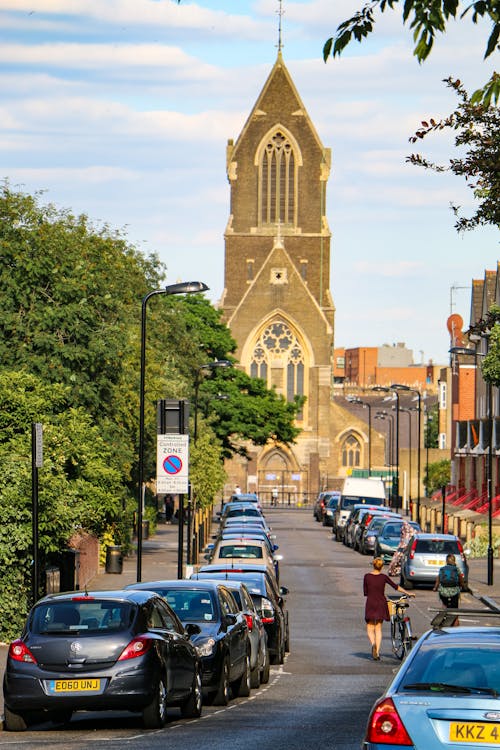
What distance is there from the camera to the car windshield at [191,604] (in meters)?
17.4

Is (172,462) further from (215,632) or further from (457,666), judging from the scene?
(457,666)

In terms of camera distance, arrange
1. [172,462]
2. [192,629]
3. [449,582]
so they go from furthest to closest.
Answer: [172,462] < [449,582] < [192,629]

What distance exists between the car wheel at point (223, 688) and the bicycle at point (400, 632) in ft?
21.4

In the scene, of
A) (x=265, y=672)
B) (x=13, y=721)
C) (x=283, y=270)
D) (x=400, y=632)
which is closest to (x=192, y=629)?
(x=13, y=721)

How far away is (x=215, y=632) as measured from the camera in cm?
1683

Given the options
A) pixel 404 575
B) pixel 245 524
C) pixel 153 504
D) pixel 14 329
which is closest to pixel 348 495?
pixel 153 504

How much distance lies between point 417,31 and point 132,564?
38000 millimetres

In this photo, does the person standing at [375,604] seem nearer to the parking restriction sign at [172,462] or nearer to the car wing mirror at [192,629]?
the parking restriction sign at [172,462]

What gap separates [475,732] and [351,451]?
11211cm

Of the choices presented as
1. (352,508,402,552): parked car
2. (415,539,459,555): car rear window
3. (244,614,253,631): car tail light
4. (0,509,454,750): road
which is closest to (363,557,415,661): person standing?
(0,509,454,750): road

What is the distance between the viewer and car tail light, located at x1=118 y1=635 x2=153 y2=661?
46.8 feet

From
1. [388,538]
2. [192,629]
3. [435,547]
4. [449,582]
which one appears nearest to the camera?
[192,629]

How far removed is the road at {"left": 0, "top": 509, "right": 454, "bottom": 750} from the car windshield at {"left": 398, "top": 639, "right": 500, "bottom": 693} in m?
3.73

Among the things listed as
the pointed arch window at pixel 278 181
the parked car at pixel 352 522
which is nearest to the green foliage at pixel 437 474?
the pointed arch window at pixel 278 181
